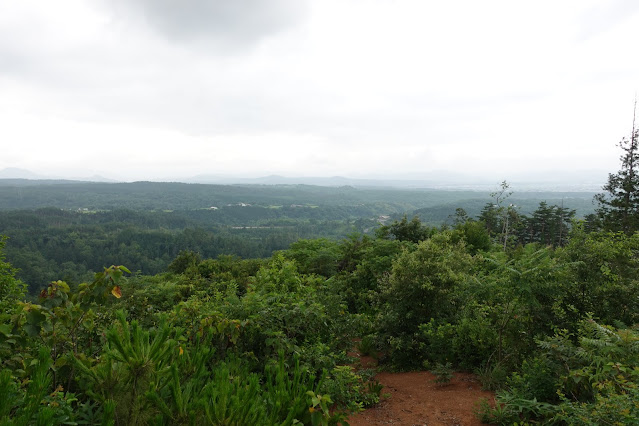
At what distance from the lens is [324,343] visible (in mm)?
4336

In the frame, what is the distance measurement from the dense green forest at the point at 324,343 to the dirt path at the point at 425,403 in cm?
23

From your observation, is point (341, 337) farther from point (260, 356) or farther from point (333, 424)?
point (333, 424)

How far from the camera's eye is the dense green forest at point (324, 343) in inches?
75.9

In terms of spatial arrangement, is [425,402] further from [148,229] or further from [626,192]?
[148,229]

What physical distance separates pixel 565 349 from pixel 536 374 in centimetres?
53

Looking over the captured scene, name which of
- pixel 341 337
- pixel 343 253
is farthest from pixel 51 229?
pixel 341 337

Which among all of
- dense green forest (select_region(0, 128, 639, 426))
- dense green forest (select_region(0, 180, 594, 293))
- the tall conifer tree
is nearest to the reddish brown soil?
dense green forest (select_region(0, 128, 639, 426))

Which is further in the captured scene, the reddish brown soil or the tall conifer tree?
the tall conifer tree

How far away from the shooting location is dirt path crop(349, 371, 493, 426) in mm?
4426

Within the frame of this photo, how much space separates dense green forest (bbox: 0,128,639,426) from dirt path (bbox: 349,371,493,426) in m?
0.23

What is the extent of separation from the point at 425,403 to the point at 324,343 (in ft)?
6.62

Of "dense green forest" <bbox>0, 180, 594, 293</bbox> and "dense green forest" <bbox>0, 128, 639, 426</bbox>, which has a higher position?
"dense green forest" <bbox>0, 128, 639, 426</bbox>

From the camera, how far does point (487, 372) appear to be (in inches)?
203

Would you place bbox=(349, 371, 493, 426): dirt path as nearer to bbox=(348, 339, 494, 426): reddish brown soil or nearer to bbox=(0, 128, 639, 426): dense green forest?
bbox=(348, 339, 494, 426): reddish brown soil
